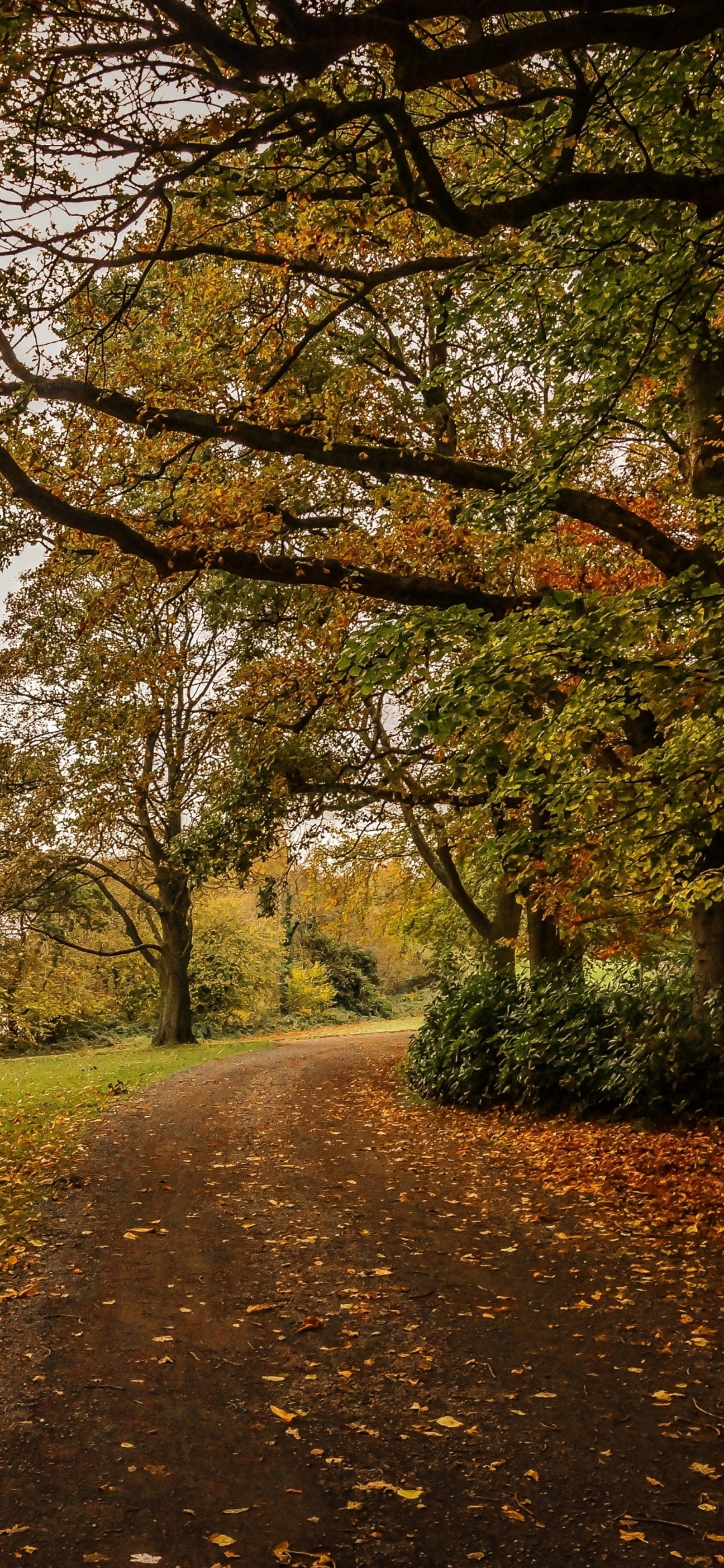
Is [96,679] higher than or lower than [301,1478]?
higher

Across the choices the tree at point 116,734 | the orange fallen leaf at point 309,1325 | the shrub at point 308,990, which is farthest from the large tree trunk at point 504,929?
the shrub at point 308,990

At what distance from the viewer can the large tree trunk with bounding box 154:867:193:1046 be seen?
2606 cm

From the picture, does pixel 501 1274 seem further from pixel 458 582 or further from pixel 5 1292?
pixel 458 582

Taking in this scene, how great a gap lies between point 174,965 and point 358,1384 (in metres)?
21.7

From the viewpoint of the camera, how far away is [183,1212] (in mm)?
8352

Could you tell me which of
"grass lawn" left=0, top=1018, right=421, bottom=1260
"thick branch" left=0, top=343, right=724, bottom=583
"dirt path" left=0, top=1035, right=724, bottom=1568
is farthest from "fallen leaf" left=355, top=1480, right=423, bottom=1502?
"thick branch" left=0, top=343, right=724, bottom=583

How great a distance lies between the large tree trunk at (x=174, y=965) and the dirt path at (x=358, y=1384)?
16799 mm

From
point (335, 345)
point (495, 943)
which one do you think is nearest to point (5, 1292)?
point (335, 345)

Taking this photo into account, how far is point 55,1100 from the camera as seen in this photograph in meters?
15.9

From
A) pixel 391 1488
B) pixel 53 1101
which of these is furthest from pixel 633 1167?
pixel 53 1101

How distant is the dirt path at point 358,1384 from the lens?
370cm

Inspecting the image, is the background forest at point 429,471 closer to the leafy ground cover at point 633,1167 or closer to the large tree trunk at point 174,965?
the leafy ground cover at point 633,1167

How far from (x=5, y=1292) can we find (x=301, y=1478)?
298 centimetres

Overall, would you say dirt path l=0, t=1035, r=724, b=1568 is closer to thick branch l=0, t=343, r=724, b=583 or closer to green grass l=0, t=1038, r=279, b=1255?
green grass l=0, t=1038, r=279, b=1255
